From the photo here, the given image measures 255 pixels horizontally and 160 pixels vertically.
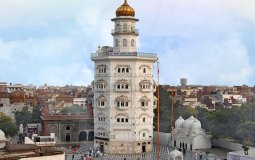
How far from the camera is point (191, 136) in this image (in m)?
44.3

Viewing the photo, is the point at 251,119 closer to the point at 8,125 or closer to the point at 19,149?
the point at 8,125

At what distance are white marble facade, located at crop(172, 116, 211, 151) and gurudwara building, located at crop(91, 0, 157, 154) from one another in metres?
3.53

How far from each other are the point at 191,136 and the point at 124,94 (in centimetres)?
774

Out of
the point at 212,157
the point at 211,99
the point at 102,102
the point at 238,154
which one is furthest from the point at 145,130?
the point at 211,99

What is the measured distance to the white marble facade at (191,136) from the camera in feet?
145

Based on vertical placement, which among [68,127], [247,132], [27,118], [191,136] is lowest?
[191,136]

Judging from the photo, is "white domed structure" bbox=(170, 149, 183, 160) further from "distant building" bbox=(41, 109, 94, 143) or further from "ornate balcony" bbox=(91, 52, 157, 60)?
"distant building" bbox=(41, 109, 94, 143)

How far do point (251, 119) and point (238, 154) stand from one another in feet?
67.7

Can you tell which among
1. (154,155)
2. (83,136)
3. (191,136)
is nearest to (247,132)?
(191,136)

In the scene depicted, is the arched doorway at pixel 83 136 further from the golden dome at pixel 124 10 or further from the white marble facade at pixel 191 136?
the golden dome at pixel 124 10

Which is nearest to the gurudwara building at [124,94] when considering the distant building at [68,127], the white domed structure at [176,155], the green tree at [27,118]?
the white domed structure at [176,155]

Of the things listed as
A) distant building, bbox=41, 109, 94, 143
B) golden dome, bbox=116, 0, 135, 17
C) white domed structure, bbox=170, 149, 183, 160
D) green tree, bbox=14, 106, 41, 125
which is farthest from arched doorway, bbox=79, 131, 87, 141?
white domed structure, bbox=170, 149, 183, 160

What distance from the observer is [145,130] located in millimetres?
44000

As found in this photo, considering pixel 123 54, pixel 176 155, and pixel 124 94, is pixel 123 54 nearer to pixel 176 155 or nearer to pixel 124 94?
pixel 124 94
